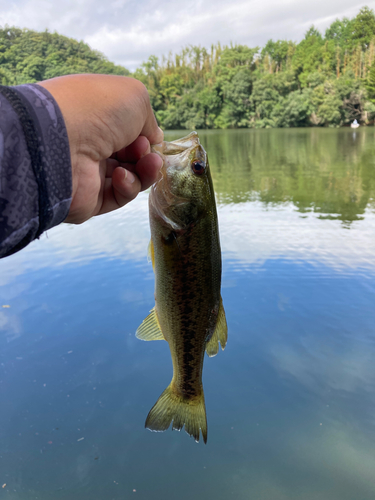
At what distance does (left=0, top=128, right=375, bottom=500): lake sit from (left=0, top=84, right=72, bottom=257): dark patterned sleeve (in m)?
1.03

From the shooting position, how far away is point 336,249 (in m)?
8.22

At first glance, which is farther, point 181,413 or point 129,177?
point 181,413

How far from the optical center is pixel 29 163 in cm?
110

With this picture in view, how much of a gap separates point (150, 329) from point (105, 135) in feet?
3.69

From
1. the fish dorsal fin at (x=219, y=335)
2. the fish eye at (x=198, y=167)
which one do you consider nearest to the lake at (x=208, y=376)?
the fish eye at (x=198, y=167)

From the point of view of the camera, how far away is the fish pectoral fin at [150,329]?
2.12 m

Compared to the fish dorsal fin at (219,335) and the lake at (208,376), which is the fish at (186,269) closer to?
the fish dorsal fin at (219,335)

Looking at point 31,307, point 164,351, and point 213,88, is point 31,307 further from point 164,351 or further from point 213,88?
point 213,88

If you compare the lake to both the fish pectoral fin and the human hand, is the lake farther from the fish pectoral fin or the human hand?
the fish pectoral fin

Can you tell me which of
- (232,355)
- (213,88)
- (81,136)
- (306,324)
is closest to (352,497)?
(232,355)

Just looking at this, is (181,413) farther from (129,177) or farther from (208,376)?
(208,376)

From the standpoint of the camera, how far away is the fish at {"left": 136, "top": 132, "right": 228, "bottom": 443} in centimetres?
184

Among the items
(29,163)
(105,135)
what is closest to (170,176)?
(105,135)

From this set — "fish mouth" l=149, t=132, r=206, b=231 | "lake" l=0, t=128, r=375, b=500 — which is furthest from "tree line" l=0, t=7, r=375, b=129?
"fish mouth" l=149, t=132, r=206, b=231
